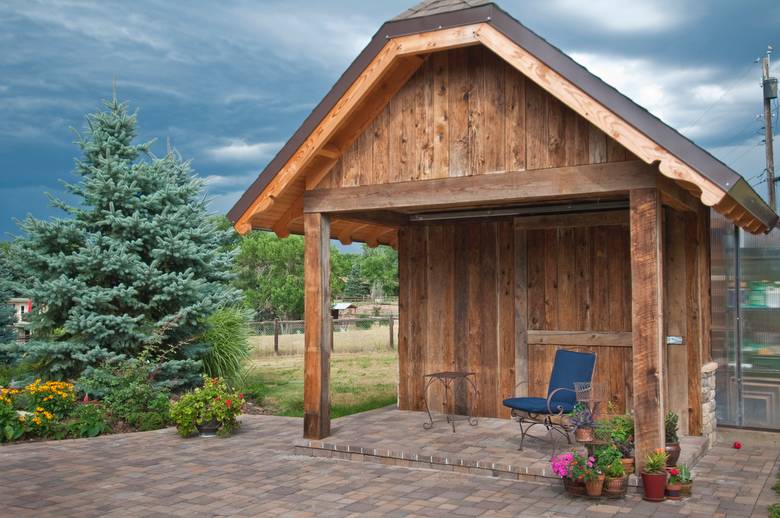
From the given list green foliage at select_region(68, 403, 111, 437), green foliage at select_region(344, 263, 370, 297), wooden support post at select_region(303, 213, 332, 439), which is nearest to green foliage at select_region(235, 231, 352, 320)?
green foliage at select_region(344, 263, 370, 297)

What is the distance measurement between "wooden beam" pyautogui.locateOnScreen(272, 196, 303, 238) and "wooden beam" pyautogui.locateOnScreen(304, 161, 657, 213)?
750mm

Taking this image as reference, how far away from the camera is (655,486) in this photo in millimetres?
5539

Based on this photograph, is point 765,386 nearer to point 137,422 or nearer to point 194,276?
point 137,422

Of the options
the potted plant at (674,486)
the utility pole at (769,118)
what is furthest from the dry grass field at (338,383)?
the utility pole at (769,118)

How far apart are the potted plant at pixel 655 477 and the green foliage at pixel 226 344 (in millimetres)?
7428

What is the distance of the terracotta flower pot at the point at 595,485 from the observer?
5.57 m

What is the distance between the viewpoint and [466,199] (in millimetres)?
6629

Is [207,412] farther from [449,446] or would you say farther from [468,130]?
[468,130]

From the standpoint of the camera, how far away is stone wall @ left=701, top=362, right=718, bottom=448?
7.51 meters

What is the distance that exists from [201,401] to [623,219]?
16.8 ft

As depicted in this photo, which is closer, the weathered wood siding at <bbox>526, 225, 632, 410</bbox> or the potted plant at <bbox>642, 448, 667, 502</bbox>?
the potted plant at <bbox>642, 448, 667, 502</bbox>

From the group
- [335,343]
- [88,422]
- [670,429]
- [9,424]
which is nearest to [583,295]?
[670,429]

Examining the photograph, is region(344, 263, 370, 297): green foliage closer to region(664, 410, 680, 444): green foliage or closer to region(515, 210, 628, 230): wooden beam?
region(515, 210, 628, 230): wooden beam

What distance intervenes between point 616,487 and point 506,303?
3.30 metres
